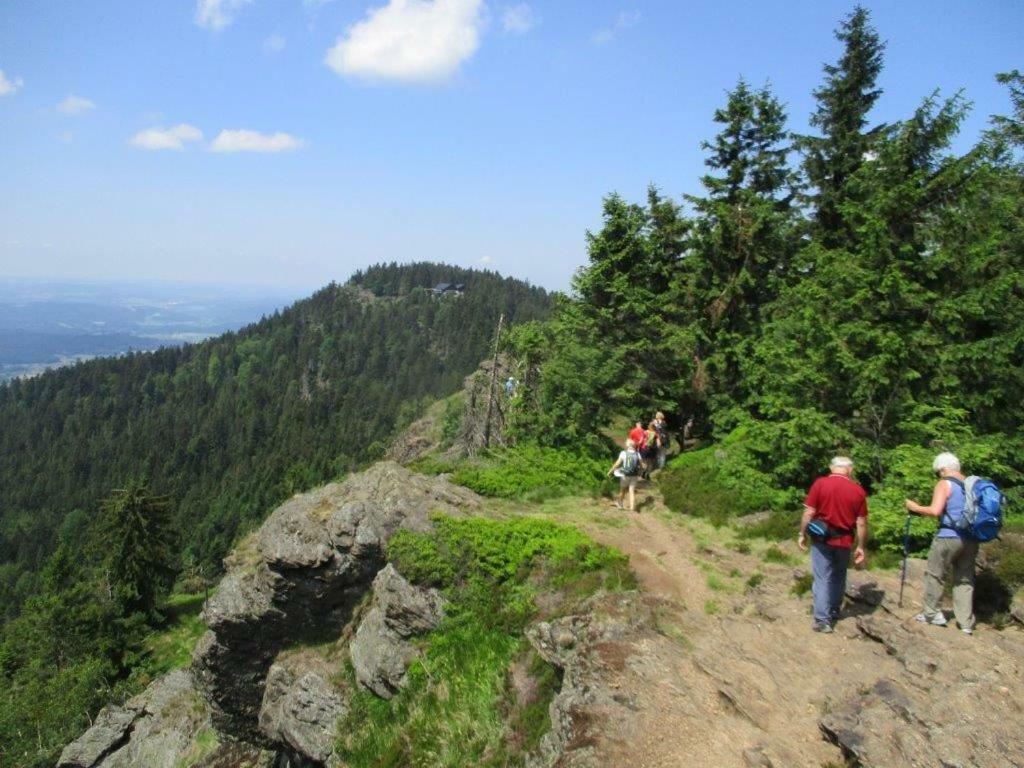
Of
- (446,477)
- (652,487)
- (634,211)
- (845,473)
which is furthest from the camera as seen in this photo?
(634,211)

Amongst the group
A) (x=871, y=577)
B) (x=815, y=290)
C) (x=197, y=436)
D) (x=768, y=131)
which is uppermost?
(x=768, y=131)

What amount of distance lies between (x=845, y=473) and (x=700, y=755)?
4.21 meters

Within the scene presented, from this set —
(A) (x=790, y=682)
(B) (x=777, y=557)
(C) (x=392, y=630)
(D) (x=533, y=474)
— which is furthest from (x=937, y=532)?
(D) (x=533, y=474)

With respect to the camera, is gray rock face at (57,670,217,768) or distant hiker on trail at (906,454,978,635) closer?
distant hiker on trail at (906,454,978,635)

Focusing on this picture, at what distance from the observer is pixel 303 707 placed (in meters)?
13.5

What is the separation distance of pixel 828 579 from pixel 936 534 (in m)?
1.48

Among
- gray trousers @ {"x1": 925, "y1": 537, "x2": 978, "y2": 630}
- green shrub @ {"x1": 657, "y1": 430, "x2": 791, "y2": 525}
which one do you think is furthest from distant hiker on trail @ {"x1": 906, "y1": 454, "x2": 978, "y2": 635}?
green shrub @ {"x1": 657, "y1": 430, "x2": 791, "y2": 525}

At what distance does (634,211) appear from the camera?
2055 centimetres

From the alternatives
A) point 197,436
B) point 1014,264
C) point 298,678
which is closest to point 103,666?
point 298,678

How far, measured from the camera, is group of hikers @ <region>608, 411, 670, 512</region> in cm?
1487

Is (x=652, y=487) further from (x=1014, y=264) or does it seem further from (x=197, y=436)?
(x=197, y=436)

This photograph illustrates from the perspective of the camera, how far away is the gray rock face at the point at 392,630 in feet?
38.9

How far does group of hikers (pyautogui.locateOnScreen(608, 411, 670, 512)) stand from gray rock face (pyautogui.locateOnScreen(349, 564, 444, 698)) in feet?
18.0

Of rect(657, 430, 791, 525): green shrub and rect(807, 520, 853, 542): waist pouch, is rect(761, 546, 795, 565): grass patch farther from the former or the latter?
rect(807, 520, 853, 542): waist pouch
